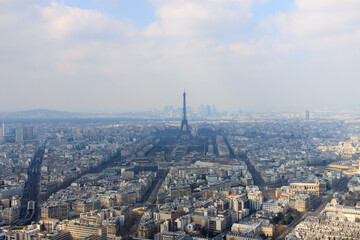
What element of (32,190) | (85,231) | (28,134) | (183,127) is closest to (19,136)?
(28,134)

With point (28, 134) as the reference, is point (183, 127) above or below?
above

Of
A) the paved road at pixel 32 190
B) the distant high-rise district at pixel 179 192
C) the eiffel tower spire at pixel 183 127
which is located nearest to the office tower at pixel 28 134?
the distant high-rise district at pixel 179 192

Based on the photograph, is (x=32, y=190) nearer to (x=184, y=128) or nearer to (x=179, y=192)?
(x=179, y=192)

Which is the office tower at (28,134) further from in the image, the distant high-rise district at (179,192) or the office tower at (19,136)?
the distant high-rise district at (179,192)

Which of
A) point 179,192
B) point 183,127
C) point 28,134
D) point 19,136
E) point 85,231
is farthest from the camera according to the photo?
point 183,127


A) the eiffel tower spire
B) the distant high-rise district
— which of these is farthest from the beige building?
the eiffel tower spire

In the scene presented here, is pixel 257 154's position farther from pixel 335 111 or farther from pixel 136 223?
pixel 335 111

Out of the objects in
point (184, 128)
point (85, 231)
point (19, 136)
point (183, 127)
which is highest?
point (183, 127)

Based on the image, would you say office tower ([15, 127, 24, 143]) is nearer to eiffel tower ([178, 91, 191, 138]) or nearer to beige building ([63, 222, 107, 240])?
eiffel tower ([178, 91, 191, 138])
